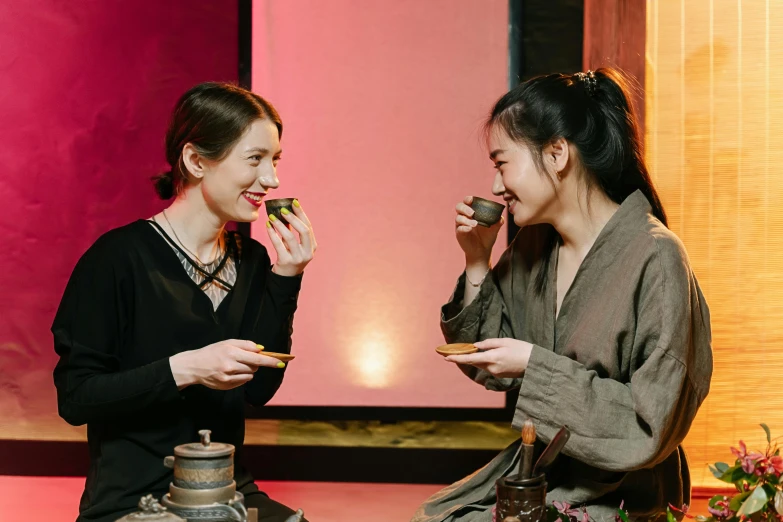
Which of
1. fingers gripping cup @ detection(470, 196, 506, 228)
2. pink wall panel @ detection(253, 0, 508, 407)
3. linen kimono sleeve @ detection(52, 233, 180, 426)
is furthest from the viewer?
pink wall panel @ detection(253, 0, 508, 407)

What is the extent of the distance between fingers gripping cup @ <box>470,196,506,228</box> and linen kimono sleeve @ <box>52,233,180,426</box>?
0.89 metres

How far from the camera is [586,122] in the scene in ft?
7.47

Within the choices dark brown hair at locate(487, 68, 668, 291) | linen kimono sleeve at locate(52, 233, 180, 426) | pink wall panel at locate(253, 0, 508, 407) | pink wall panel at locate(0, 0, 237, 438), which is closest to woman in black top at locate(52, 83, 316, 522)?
linen kimono sleeve at locate(52, 233, 180, 426)

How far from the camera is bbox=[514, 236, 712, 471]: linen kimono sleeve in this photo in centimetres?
203

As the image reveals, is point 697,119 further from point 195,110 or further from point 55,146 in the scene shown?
point 55,146

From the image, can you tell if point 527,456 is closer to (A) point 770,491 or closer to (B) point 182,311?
(A) point 770,491

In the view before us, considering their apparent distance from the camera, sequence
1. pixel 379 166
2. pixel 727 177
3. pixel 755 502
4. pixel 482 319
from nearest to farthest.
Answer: pixel 755 502, pixel 482 319, pixel 727 177, pixel 379 166

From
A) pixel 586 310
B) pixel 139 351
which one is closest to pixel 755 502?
pixel 586 310

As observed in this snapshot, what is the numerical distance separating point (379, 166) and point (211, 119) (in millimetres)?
1760

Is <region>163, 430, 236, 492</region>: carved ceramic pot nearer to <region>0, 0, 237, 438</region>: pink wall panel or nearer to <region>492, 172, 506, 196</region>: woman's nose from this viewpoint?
<region>492, 172, 506, 196</region>: woman's nose

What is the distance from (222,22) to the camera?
404cm

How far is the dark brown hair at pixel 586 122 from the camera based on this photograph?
2270 millimetres

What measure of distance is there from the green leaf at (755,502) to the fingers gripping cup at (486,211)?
42.2 inches

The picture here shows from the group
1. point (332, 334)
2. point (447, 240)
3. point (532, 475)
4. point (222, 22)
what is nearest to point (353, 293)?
point (332, 334)
